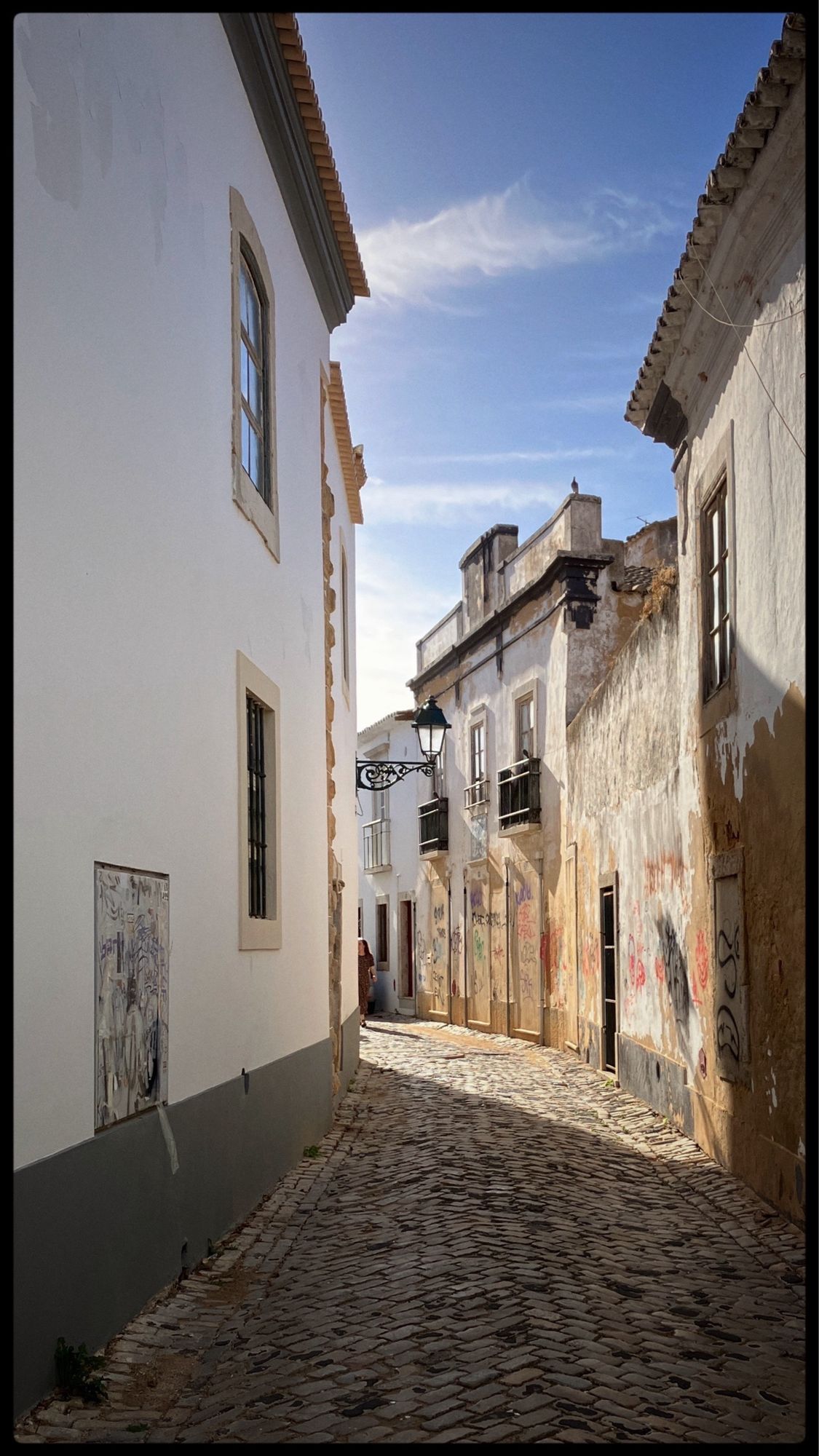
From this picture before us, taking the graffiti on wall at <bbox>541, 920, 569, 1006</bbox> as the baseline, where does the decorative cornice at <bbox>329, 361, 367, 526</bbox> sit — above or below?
above

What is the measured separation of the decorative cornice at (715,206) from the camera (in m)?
6.05

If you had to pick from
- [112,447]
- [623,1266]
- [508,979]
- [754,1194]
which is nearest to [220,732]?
[112,447]

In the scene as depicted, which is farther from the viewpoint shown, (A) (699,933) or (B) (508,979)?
(B) (508,979)

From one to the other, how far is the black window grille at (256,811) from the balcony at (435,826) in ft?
52.3

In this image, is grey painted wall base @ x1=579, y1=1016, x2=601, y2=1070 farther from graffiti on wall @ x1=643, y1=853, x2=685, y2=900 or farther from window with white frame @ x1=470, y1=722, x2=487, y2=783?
window with white frame @ x1=470, y1=722, x2=487, y2=783

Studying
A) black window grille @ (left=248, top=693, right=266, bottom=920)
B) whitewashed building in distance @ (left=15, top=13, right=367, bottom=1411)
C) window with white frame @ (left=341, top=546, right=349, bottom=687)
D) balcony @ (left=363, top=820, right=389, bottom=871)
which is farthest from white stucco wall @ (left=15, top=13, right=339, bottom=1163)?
balcony @ (left=363, top=820, right=389, bottom=871)

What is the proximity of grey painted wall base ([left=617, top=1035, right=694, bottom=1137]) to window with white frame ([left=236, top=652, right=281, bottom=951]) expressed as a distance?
351 cm

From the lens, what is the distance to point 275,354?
9.18 m

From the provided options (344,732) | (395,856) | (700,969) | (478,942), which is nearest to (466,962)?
(478,942)

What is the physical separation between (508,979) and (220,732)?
1430cm

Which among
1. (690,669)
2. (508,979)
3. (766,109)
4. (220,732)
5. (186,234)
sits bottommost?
(508,979)

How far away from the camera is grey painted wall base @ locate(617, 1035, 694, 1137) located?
10000 millimetres

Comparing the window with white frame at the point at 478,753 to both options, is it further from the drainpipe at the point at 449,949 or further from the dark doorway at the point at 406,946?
the dark doorway at the point at 406,946

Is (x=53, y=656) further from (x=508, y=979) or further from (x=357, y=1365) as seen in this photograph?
(x=508, y=979)
